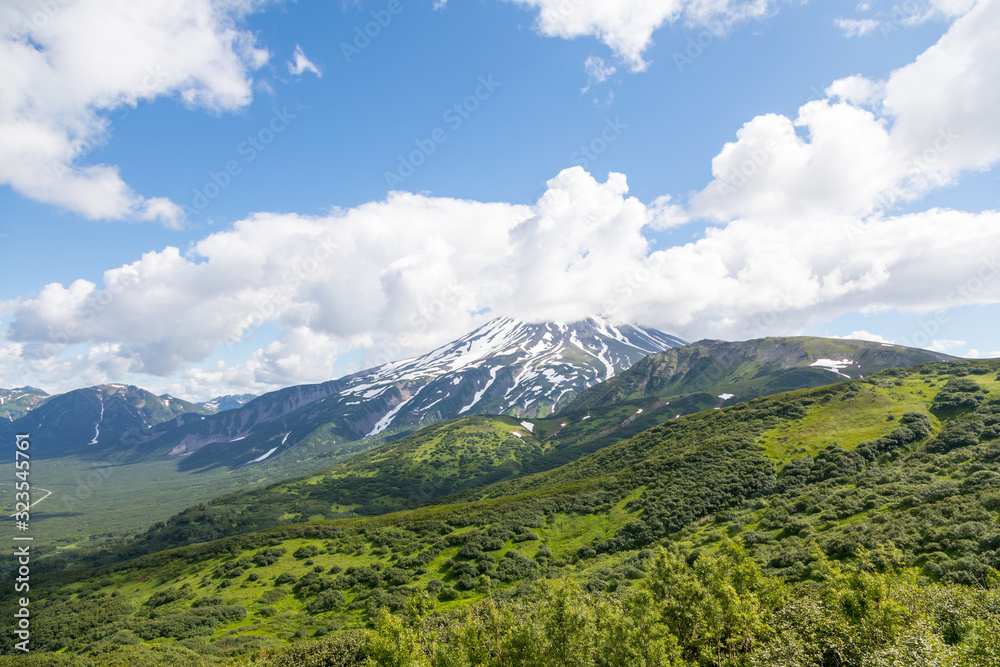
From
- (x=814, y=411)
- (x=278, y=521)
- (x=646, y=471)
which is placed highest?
(x=814, y=411)

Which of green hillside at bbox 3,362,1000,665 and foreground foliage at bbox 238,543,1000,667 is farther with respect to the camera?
green hillside at bbox 3,362,1000,665

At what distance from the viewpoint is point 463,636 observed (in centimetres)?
3691

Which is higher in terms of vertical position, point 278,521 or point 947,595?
point 947,595

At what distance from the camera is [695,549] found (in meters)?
61.6

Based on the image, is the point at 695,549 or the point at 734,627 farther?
the point at 695,549

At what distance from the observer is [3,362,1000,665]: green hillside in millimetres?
35500

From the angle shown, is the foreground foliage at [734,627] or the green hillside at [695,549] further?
the green hillside at [695,549]

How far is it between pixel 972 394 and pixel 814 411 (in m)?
28.6

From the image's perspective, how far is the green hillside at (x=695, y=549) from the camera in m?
35.5

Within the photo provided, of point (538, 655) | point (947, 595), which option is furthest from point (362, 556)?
point (947, 595)

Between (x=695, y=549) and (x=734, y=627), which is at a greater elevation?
(x=734, y=627)

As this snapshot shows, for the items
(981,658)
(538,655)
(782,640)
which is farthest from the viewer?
(538,655)

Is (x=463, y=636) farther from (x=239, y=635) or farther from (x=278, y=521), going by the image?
(x=278, y=521)

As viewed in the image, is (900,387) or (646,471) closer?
(646,471)
